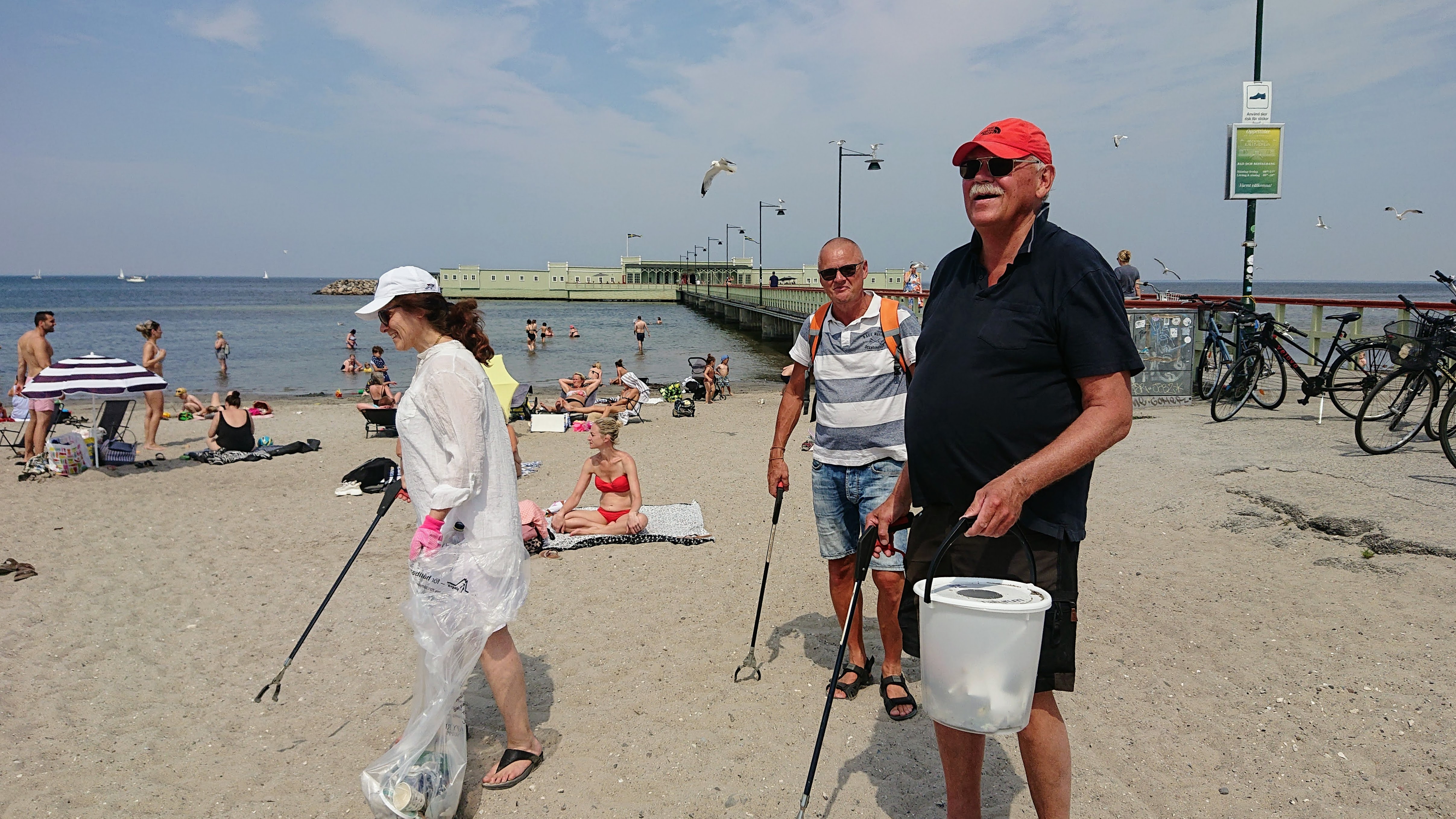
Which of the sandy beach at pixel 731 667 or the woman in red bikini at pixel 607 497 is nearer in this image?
the sandy beach at pixel 731 667

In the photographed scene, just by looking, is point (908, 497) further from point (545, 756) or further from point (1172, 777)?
point (545, 756)

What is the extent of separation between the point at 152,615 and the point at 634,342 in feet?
125

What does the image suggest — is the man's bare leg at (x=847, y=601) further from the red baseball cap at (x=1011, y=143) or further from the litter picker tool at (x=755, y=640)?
the red baseball cap at (x=1011, y=143)

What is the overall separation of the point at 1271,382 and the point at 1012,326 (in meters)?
9.92

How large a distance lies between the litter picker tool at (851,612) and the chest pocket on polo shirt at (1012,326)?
30.5 inches

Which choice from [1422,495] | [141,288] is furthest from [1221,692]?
[141,288]

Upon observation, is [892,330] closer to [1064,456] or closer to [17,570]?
[1064,456]

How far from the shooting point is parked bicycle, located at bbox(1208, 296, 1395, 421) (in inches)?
356

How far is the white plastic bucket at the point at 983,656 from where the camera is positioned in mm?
1938

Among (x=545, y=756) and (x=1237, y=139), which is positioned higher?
(x=1237, y=139)

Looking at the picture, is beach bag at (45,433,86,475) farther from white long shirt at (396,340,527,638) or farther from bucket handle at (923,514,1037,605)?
bucket handle at (923,514,1037,605)

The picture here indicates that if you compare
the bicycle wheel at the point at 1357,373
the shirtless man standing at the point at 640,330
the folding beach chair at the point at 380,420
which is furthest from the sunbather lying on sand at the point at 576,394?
the shirtless man standing at the point at 640,330

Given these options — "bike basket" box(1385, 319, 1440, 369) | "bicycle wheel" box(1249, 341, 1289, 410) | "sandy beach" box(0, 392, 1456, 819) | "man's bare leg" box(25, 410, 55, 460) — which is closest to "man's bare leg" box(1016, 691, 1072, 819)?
"sandy beach" box(0, 392, 1456, 819)

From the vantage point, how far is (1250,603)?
4598 mm
